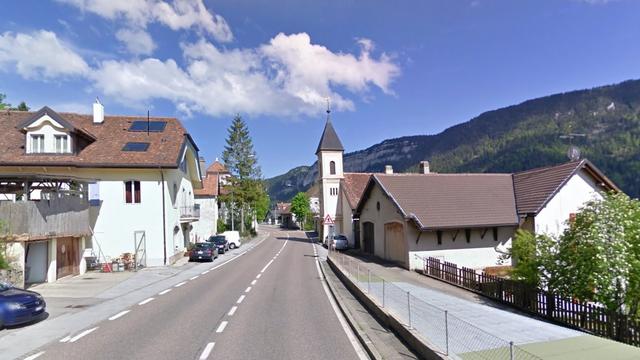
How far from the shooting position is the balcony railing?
32.2 m

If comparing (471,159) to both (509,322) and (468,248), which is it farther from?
(509,322)

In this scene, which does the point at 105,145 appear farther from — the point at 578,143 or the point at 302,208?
the point at 578,143

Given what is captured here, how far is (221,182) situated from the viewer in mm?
66875

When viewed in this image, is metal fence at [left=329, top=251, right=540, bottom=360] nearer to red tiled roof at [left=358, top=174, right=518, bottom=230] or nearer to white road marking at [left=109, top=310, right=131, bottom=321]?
white road marking at [left=109, top=310, right=131, bottom=321]

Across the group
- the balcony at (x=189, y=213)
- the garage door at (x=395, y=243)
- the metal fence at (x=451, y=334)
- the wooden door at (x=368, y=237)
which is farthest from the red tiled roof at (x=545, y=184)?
the balcony at (x=189, y=213)

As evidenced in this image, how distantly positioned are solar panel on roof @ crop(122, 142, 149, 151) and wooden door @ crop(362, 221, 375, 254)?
17.9 m

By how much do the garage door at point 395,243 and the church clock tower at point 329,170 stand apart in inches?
878

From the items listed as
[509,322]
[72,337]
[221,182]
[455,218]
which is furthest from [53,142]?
[221,182]

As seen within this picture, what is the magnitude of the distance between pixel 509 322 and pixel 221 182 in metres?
59.1

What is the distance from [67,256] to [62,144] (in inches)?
311

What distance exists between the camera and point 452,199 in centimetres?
2689

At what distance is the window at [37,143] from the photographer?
84.6ft

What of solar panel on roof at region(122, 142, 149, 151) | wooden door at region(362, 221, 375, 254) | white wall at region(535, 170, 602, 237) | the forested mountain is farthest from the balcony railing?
the forested mountain

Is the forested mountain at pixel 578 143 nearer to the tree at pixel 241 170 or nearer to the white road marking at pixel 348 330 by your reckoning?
the tree at pixel 241 170
